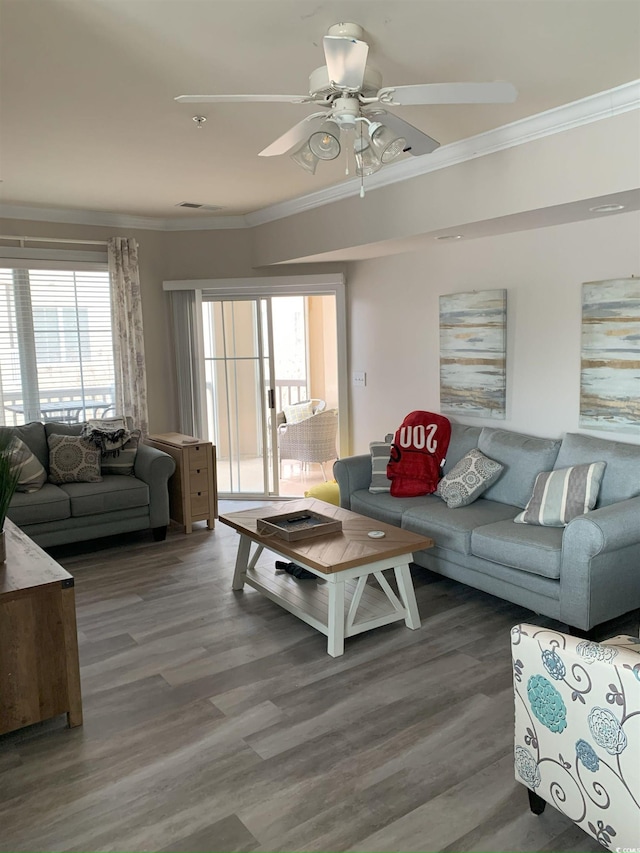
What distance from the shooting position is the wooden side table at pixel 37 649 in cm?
256

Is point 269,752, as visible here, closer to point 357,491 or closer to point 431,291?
point 357,491

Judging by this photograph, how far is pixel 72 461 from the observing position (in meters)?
4.87

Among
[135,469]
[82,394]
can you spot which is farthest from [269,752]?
[82,394]

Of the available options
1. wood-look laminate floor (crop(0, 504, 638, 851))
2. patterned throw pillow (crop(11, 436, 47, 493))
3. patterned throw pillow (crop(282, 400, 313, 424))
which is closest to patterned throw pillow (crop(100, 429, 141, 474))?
patterned throw pillow (crop(11, 436, 47, 493))

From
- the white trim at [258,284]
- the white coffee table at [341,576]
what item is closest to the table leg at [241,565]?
the white coffee table at [341,576]

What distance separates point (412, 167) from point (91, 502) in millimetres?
3102

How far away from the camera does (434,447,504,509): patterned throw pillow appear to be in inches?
165

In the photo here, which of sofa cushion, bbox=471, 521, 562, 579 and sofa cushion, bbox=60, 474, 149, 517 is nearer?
sofa cushion, bbox=471, 521, 562, 579

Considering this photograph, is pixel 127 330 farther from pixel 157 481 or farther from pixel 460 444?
pixel 460 444

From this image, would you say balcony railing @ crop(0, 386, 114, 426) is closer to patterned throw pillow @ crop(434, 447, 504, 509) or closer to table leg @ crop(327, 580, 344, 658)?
patterned throw pillow @ crop(434, 447, 504, 509)

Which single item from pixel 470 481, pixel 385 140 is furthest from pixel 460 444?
pixel 385 140

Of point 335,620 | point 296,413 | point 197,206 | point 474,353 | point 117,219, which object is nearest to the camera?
point 335,620

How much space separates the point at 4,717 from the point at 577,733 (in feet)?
6.83

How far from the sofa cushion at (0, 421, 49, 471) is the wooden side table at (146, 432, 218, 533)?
3.02 ft
